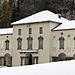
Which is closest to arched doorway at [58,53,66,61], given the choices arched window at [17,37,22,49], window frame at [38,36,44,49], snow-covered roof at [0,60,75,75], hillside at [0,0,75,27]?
window frame at [38,36,44,49]

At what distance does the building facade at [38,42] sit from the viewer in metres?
41.2

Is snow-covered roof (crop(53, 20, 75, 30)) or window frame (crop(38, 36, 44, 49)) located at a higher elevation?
snow-covered roof (crop(53, 20, 75, 30))

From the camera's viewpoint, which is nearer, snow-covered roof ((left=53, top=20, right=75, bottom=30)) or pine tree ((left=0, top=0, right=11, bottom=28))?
snow-covered roof ((left=53, top=20, right=75, bottom=30))

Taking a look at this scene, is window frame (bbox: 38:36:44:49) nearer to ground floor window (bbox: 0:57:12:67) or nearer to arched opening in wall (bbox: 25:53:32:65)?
arched opening in wall (bbox: 25:53:32:65)

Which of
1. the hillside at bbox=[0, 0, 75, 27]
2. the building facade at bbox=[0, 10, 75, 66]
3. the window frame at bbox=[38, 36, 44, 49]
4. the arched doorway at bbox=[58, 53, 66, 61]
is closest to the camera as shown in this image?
the building facade at bbox=[0, 10, 75, 66]

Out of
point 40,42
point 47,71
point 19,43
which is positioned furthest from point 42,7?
point 47,71

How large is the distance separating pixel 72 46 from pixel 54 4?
2029 inches

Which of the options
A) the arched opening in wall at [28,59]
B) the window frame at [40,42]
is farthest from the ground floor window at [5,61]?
the window frame at [40,42]

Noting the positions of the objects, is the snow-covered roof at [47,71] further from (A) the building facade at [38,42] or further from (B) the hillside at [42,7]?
(B) the hillside at [42,7]

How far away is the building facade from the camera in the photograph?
135 feet

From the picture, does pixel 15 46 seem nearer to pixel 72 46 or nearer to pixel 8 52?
pixel 8 52

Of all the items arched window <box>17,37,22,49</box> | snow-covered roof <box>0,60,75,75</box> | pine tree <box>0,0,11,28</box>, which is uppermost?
pine tree <box>0,0,11,28</box>

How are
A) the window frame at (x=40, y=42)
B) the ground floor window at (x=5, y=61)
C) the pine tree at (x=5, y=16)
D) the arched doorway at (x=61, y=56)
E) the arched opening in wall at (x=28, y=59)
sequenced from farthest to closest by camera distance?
the pine tree at (x=5, y=16) < the ground floor window at (x=5, y=61) < the arched opening in wall at (x=28, y=59) < the window frame at (x=40, y=42) < the arched doorway at (x=61, y=56)

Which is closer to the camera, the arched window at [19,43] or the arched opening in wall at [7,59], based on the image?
the arched window at [19,43]
